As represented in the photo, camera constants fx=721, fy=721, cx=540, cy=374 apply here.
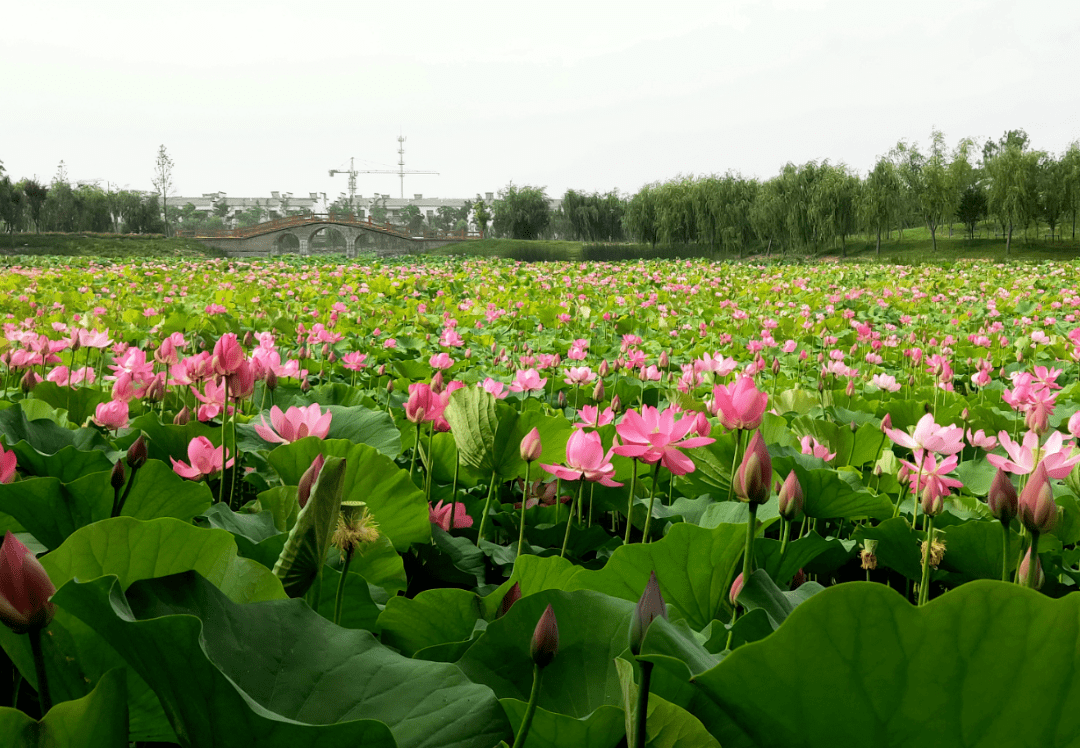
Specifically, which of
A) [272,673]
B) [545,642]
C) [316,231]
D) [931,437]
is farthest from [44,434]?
[316,231]

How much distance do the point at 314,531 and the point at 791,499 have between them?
1.95 feet

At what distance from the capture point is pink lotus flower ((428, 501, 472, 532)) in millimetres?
1313

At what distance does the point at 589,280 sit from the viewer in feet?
34.2

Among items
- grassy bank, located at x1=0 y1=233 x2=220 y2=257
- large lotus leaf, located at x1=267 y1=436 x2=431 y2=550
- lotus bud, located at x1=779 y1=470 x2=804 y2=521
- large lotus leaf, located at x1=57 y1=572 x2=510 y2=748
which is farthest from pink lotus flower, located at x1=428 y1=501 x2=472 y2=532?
grassy bank, located at x1=0 y1=233 x2=220 y2=257

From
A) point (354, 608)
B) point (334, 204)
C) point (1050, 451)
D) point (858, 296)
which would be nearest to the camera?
point (354, 608)

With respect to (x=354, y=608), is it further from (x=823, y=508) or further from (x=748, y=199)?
(x=748, y=199)

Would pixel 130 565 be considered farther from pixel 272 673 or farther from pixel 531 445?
pixel 531 445

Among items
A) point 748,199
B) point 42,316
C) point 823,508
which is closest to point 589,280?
point 42,316

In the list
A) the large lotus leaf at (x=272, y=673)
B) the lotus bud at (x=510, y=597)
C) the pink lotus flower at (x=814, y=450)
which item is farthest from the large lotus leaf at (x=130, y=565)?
the pink lotus flower at (x=814, y=450)

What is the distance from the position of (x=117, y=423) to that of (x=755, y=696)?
1.45 meters

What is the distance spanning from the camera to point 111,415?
1.47 m

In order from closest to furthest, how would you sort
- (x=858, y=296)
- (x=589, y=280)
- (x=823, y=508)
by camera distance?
1. (x=823, y=508)
2. (x=858, y=296)
3. (x=589, y=280)

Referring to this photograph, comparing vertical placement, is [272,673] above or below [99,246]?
below

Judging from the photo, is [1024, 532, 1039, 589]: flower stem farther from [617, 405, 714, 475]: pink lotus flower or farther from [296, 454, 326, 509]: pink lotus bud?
[296, 454, 326, 509]: pink lotus bud
